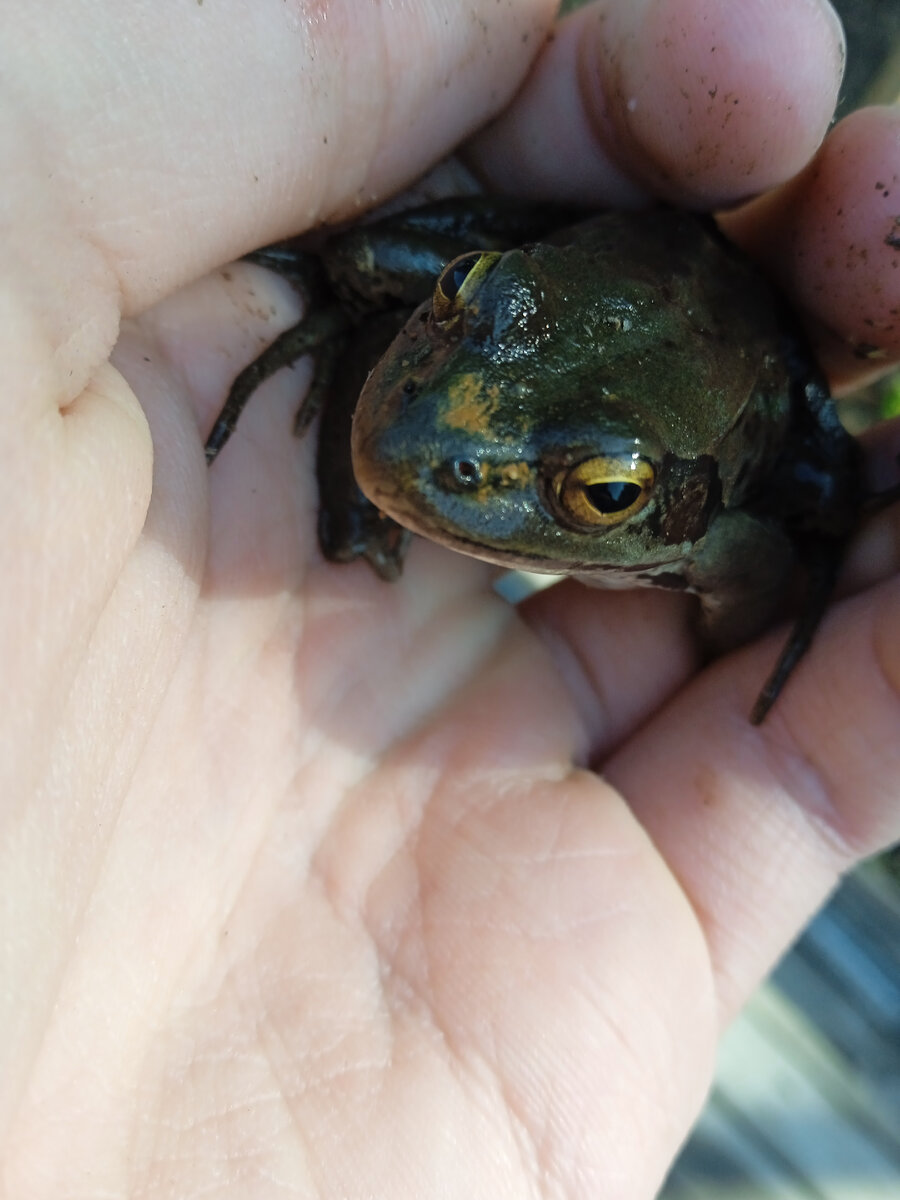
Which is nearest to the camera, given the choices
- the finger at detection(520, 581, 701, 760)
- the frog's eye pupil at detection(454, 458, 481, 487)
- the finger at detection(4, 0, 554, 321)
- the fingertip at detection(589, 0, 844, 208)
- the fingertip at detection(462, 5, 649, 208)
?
the finger at detection(4, 0, 554, 321)

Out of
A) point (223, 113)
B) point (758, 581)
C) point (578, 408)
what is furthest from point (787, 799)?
point (223, 113)

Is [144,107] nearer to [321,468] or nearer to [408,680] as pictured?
[321,468]

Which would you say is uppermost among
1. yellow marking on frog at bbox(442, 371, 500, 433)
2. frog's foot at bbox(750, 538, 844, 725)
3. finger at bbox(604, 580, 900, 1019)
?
yellow marking on frog at bbox(442, 371, 500, 433)

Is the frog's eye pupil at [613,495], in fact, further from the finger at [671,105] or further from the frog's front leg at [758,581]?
the finger at [671,105]

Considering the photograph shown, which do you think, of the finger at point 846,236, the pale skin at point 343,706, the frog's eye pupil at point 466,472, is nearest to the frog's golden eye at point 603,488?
the frog's eye pupil at point 466,472

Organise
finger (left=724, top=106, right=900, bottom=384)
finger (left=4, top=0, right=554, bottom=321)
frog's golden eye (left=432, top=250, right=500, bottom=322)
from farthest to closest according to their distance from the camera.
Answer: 1. finger (left=724, top=106, right=900, bottom=384)
2. frog's golden eye (left=432, top=250, right=500, bottom=322)
3. finger (left=4, top=0, right=554, bottom=321)

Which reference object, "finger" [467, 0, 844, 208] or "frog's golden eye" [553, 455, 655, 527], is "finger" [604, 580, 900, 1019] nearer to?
"frog's golden eye" [553, 455, 655, 527]

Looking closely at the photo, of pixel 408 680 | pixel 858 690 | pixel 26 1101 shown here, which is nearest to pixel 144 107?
pixel 408 680

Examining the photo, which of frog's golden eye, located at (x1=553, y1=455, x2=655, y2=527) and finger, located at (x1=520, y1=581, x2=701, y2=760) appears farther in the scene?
finger, located at (x1=520, y1=581, x2=701, y2=760)

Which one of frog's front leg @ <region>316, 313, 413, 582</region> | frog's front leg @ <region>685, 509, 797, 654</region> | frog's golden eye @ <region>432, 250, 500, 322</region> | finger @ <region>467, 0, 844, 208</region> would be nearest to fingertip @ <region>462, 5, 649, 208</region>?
finger @ <region>467, 0, 844, 208</region>

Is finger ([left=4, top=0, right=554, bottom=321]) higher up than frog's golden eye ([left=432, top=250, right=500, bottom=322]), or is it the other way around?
finger ([left=4, top=0, right=554, bottom=321])

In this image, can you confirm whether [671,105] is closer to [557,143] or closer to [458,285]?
[557,143]
